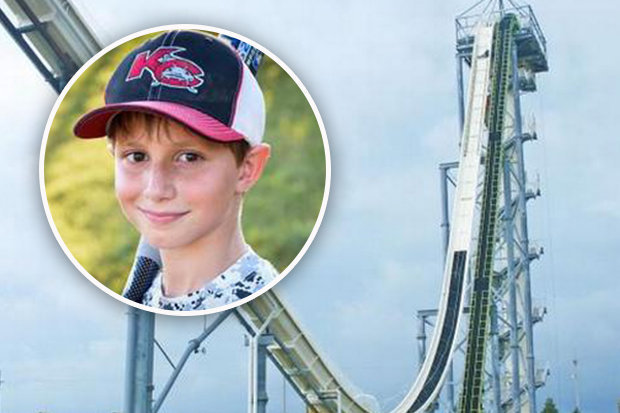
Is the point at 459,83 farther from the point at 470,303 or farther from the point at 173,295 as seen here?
the point at 173,295

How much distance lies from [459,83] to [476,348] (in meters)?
6.29

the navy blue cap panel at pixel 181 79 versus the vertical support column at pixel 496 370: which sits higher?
the navy blue cap panel at pixel 181 79

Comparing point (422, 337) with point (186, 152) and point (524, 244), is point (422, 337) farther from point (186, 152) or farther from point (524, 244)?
point (186, 152)

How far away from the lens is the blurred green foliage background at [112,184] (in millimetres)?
2652

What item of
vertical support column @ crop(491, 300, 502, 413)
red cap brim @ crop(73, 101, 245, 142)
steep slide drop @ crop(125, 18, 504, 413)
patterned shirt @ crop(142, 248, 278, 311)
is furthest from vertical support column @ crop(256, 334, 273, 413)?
red cap brim @ crop(73, 101, 245, 142)

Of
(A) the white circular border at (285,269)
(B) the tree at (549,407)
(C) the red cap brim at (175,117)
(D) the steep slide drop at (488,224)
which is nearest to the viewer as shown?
(C) the red cap brim at (175,117)

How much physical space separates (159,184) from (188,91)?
257 millimetres

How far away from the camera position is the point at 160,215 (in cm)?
265

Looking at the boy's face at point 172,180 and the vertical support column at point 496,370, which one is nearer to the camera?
the boy's face at point 172,180

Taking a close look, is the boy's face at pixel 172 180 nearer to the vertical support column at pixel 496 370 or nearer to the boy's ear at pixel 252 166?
the boy's ear at pixel 252 166

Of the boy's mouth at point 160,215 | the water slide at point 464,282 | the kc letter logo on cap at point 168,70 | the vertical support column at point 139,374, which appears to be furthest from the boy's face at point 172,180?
the water slide at point 464,282

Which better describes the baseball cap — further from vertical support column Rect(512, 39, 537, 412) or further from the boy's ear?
vertical support column Rect(512, 39, 537, 412)

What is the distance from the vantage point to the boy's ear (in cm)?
270

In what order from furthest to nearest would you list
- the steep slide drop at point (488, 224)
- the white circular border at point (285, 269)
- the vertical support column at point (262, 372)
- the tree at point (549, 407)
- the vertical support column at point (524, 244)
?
1. the tree at point (549, 407)
2. the vertical support column at point (524, 244)
3. the steep slide drop at point (488, 224)
4. the vertical support column at point (262, 372)
5. the white circular border at point (285, 269)
